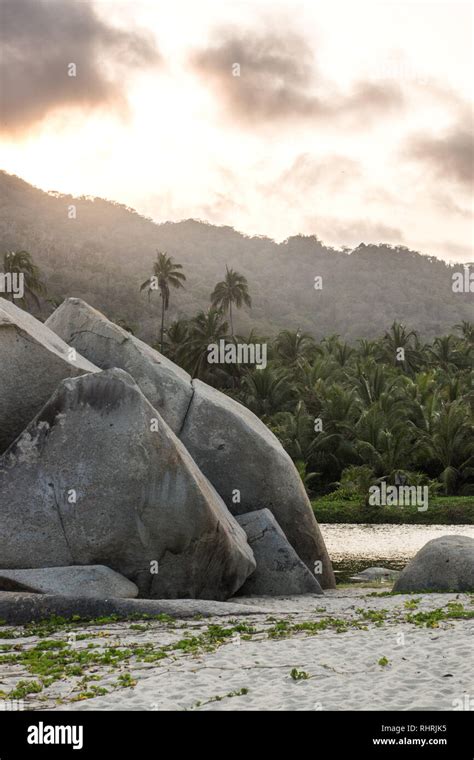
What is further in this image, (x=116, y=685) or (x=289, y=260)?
(x=289, y=260)

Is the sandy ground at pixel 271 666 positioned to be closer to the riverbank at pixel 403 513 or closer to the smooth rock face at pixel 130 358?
the smooth rock face at pixel 130 358

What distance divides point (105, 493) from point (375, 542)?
18.0 meters

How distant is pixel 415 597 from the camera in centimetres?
1579

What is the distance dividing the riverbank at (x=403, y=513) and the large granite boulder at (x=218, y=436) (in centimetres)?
2024

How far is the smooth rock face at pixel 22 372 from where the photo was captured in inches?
639

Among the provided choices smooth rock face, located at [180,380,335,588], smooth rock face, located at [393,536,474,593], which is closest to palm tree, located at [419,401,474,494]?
smooth rock face, located at [180,380,335,588]

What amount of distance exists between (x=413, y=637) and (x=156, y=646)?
10.6ft

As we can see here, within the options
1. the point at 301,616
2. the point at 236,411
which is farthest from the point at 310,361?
the point at 301,616

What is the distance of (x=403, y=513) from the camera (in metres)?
39.9

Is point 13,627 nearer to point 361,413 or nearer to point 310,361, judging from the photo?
point 361,413

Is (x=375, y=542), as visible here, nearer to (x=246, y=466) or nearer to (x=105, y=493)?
(x=246, y=466)

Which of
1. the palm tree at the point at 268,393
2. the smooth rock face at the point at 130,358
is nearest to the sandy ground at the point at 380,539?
the smooth rock face at the point at 130,358

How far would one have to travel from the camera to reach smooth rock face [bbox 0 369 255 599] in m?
14.9

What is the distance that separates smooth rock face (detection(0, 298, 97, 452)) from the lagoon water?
940cm
